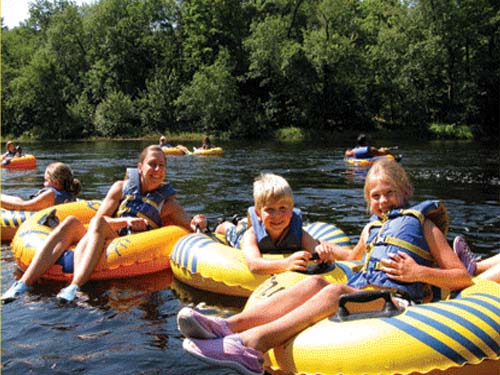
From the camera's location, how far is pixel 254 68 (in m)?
36.0

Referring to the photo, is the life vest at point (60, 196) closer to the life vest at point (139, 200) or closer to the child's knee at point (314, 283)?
the life vest at point (139, 200)

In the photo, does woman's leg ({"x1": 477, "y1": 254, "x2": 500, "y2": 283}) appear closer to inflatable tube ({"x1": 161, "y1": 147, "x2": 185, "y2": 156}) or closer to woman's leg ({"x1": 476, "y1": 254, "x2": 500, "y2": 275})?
woman's leg ({"x1": 476, "y1": 254, "x2": 500, "y2": 275})

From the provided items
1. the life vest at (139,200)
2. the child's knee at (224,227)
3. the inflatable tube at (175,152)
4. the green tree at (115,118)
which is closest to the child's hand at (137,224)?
the life vest at (139,200)

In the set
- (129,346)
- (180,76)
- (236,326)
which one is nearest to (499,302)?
(236,326)

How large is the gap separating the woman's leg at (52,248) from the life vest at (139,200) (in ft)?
1.64

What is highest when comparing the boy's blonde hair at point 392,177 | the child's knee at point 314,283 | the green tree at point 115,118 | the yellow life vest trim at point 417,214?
the green tree at point 115,118

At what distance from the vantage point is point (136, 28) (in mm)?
40906

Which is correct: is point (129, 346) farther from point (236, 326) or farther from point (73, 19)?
point (73, 19)

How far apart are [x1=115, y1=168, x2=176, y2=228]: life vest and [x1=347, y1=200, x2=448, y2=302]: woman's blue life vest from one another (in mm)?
2555

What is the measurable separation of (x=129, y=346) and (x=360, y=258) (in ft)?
6.41

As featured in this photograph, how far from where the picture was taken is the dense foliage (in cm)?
3238

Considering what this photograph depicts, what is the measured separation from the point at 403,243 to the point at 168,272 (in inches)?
107

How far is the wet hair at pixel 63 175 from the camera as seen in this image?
6195 millimetres

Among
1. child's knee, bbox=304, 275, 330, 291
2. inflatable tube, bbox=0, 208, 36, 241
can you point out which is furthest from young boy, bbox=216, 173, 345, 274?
inflatable tube, bbox=0, 208, 36, 241
